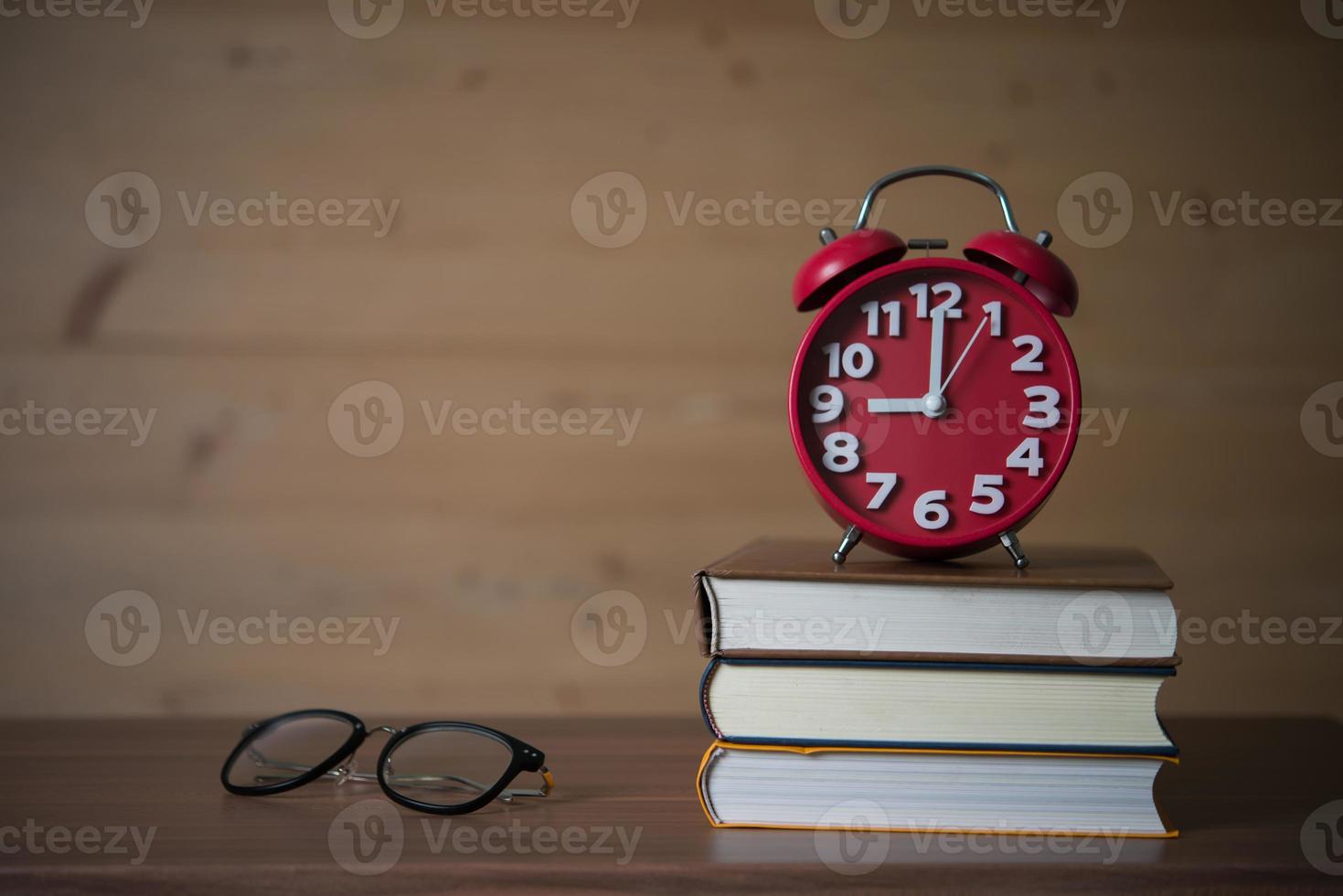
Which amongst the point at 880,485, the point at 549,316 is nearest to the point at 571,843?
the point at 880,485

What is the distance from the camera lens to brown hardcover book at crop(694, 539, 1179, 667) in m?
0.72

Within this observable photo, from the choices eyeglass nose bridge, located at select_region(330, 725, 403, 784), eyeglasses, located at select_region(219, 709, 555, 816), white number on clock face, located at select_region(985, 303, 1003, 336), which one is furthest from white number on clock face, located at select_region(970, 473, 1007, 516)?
eyeglass nose bridge, located at select_region(330, 725, 403, 784)

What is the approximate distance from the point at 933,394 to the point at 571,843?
42 cm

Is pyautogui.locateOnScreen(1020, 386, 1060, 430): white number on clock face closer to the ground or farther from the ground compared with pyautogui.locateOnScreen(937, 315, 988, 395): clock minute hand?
closer to the ground

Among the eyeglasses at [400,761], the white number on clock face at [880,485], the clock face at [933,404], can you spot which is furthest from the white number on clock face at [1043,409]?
the eyeglasses at [400,761]

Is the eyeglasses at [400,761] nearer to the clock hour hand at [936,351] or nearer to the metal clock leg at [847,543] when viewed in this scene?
the metal clock leg at [847,543]

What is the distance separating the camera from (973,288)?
32.3 inches

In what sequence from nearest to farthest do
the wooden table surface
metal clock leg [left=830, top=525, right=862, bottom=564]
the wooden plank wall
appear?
the wooden table surface < metal clock leg [left=830, top=525, right=862, bottom=564] < the wooden plank wall

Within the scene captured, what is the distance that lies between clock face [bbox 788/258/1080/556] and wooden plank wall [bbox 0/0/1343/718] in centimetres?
42

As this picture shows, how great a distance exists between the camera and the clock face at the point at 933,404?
80 centimetres

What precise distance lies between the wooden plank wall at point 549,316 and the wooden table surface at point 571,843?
1.06 feet

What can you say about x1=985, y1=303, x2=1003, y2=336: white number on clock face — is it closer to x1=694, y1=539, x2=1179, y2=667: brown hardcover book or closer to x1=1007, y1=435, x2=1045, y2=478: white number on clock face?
x1=1007, y1=435, x2=1045, y2=478: white number on clock face

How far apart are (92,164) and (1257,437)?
54.5 inches

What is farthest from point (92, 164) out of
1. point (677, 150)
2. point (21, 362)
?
point (677, 150)
